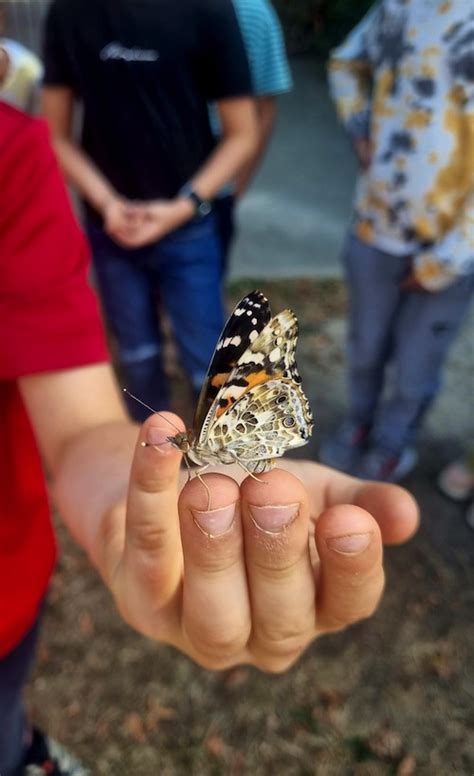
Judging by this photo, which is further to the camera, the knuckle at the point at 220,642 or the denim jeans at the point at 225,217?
the denim jeans at the point at 225,217

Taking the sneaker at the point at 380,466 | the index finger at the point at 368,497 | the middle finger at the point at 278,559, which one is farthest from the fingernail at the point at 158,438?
the sneaker at the point at 380,466

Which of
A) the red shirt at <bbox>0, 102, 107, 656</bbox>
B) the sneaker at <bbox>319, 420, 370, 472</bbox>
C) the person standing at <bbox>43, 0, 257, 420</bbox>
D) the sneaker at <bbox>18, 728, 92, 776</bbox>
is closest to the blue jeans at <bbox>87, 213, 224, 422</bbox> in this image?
the person standing at <bbox>43, 0, 257, 420</bbox>

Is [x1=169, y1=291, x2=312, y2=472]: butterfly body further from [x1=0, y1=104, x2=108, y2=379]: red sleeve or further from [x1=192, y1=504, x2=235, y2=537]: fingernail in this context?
[x1=0, y1=104, x2=108, y2=379]: red sleeve

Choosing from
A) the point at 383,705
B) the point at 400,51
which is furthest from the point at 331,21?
the point at 383,705

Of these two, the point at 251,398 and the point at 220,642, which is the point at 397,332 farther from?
the point at 220,642

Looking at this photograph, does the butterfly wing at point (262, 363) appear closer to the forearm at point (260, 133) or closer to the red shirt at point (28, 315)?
the red shirt at point (28, 315)
